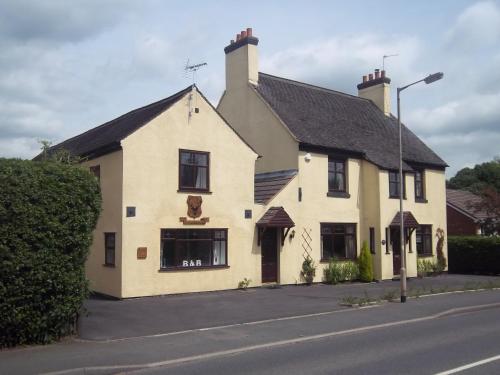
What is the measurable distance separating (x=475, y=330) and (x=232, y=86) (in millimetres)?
16897

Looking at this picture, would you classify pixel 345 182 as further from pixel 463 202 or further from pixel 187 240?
pixel 463 202

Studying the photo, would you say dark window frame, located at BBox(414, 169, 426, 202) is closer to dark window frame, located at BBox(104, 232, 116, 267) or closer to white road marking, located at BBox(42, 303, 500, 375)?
white road marking, located at BBox(42, 303, 500, 375)

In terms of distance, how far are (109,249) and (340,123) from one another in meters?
12.7

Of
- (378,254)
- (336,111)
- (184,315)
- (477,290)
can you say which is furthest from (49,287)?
(336,111)

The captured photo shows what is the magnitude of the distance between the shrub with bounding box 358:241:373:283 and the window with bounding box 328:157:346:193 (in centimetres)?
266

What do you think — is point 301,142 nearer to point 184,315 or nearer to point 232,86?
point 232,86

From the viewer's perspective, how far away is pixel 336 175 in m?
23.6

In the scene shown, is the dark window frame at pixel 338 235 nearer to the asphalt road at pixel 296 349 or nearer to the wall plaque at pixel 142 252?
the wall plaque at pixel 142 252

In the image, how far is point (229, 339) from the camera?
10.8 meters

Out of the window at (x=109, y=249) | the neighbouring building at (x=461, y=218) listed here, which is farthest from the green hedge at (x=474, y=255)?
the window at (x=109, y=249)

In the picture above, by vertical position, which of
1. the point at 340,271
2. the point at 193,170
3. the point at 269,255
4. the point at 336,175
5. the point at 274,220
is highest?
the point at 336,175

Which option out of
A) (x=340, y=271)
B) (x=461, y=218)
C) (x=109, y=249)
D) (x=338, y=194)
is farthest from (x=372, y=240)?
(x=461, y=218)

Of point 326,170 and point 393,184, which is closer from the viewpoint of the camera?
point 326,170

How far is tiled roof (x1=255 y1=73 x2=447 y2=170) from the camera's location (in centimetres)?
2350
